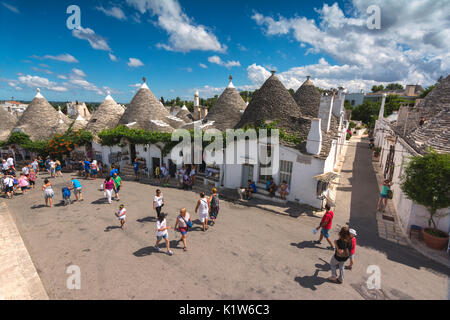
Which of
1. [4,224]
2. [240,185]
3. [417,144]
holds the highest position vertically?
[417,144]

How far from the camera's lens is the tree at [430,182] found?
6820mm

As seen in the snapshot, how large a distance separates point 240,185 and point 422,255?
27.0ft

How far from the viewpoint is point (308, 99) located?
18703mm

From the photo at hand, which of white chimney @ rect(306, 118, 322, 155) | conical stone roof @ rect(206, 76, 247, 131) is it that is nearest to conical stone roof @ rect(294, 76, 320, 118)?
conical stone roof @ rect(206, 76, 247, 131)

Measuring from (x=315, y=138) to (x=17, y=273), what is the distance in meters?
11.9

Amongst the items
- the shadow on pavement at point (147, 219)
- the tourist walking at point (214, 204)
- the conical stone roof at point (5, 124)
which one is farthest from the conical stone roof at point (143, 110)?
the conical stone roof at point (5, 124)

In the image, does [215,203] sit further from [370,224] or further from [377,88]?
[377,88]

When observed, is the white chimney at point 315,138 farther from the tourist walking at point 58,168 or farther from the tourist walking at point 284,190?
the tourist walking at point 58,168

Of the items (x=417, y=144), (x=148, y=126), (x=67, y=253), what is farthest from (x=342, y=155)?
(x=67, y=253)

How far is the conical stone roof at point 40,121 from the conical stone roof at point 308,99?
22.6 metres

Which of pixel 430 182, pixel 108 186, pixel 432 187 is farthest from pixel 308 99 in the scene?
pixel 108 186

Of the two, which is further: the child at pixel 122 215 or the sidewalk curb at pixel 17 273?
the child at pixel 122 215

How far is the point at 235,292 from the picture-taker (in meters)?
5.46

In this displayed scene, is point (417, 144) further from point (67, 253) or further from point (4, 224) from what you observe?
point (4, 224)
